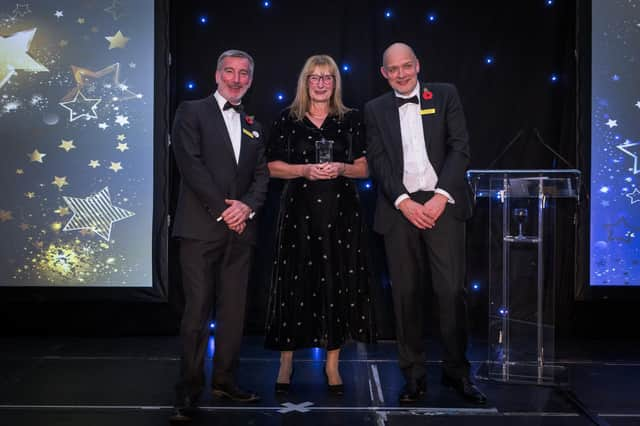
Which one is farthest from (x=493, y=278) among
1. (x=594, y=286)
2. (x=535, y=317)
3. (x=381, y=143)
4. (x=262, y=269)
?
(x=262, y=269)

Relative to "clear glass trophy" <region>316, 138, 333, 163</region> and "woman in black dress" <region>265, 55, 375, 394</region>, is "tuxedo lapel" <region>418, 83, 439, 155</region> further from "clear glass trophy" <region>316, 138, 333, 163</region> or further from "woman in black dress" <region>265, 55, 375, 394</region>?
"clear glass trophy" <region>316, 138, 333, 163</region>

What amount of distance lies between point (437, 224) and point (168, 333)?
98.7 inches

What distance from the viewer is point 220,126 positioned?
11.3ft

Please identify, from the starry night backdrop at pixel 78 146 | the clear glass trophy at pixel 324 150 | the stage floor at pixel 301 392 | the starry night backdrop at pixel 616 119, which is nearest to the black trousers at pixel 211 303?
the stage floor at pixel 301 392

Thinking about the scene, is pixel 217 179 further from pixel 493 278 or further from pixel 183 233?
pixel 493 278

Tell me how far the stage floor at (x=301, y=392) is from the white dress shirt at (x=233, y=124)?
127cm

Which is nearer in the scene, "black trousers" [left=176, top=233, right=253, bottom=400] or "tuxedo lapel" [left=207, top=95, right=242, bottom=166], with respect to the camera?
"black trousers" [left=176, top=233, right=253, bottom=400]

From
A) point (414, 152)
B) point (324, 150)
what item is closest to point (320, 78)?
point (324, 150)

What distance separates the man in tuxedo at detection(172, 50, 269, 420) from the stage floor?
0.73ft

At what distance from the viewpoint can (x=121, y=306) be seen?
5215 mm

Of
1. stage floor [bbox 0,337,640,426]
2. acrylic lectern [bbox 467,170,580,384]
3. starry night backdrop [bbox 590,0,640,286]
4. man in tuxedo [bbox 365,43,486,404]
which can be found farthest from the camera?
starry night backdrop [bbox 590,0,640,286]

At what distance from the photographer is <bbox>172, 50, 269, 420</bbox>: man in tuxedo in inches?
131

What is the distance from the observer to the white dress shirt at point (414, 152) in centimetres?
360

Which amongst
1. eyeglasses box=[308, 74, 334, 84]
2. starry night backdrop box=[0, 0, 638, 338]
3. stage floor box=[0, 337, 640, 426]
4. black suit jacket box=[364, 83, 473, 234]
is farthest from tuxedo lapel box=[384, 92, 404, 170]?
starry night backdrop box=[0, 0, 638, 338]
